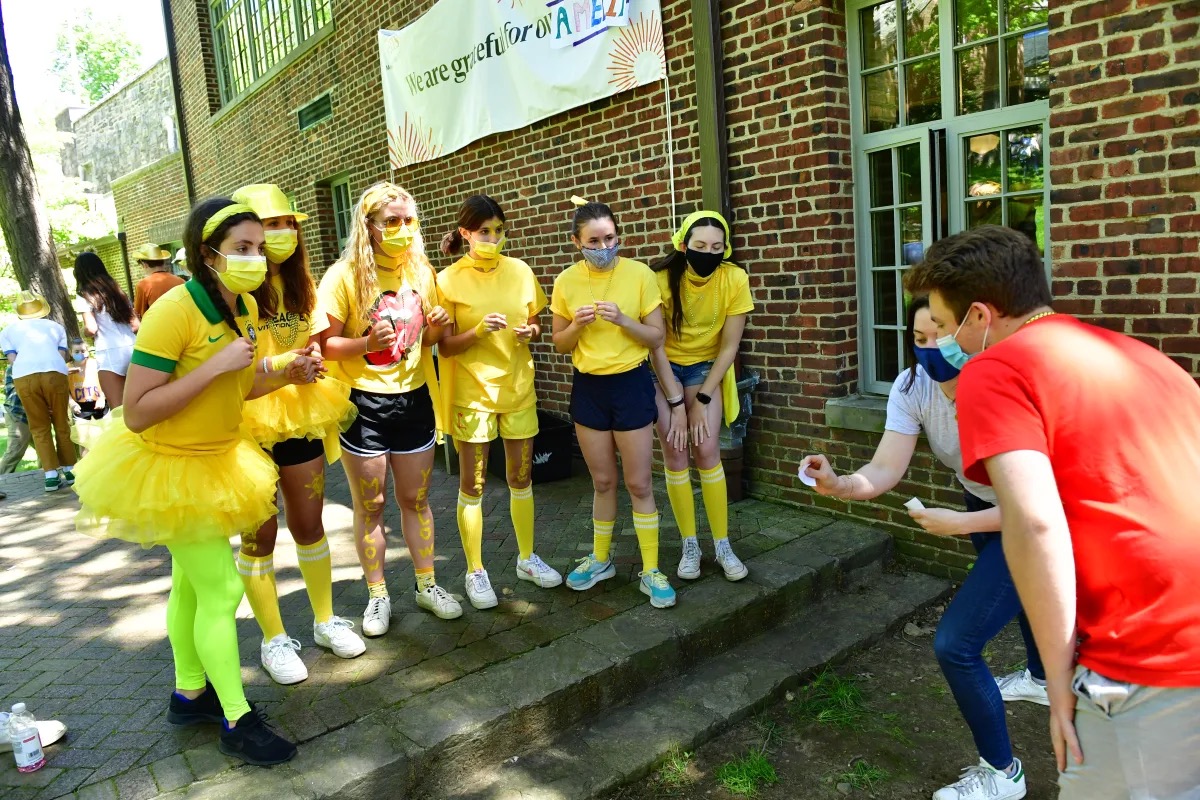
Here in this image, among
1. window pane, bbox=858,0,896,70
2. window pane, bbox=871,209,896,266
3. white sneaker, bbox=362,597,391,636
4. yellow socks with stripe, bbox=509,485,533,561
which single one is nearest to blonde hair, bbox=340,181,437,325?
yellow socks with stripe, bbox=509,485,533,561

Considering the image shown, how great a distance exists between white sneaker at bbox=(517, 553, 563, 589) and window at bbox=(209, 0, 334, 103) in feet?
25.7

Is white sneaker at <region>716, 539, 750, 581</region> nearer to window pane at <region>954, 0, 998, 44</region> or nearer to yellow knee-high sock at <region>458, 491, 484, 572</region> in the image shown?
yellow knee-high sock at <region>458, 491, 484, 572</region>

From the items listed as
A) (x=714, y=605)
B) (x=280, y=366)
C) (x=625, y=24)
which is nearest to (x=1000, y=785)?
(x=714, y=605)

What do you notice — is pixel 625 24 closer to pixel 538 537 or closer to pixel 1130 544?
pixel 538 537

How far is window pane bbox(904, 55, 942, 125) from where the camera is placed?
14.3 feet

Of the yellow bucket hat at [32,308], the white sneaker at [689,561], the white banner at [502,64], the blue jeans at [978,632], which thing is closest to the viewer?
the blue jeans at [978,632]

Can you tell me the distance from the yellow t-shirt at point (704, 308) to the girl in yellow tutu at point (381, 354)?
112 centimetres

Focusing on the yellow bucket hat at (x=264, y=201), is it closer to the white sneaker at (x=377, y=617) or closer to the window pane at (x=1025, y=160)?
the white sneaker at (x=377, y=617)

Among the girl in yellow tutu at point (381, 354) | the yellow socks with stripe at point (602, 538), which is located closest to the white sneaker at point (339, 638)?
the girl in yellow tutu at point (381, 354)

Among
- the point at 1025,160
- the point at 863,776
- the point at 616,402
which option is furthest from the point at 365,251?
the point at 1025,160

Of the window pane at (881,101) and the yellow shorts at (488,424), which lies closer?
the yellow shorts at (488,424)

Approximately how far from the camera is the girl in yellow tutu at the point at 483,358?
378 cm

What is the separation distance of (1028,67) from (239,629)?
4.62 metres

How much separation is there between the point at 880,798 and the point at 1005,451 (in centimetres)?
189
